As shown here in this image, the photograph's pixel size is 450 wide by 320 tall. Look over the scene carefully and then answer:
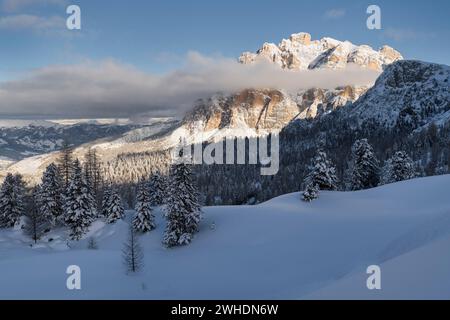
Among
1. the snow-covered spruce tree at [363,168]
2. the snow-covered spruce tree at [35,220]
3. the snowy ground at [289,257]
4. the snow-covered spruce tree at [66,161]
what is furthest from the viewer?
the snow-covered spruce tree at [66,161]

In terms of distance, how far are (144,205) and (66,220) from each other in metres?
12.1

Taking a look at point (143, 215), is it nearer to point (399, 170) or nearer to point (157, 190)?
point (157, 190)

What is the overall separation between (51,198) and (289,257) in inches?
1721

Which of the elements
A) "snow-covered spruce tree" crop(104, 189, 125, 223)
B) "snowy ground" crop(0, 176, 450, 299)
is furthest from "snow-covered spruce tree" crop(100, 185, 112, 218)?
"snowy ground" crop(0, 176, 450, 299)

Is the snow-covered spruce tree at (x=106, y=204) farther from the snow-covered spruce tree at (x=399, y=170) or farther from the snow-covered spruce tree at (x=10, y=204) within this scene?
the snow-covered spruce tree at (x=399, y=170)

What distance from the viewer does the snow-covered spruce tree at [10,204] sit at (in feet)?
192

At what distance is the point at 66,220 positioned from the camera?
5369 cm

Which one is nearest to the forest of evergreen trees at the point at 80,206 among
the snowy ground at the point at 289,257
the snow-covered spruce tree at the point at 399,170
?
the snowy ground at the point at 289,257

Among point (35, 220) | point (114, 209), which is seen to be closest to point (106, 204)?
point (114, 209)

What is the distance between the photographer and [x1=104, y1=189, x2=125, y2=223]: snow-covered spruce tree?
187ft

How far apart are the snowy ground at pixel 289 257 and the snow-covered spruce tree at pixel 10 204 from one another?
9.20m

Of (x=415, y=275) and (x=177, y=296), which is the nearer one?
(x=415, y=275)
